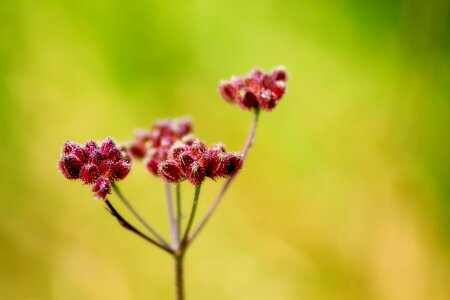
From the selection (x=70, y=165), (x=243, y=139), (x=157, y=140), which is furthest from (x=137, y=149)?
(x=243, y=139)

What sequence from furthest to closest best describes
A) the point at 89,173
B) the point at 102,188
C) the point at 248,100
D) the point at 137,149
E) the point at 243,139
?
the point at 243,139 < the point at 137,149 < the point at 248,100 < the point at 89,173 < the point at 102,188

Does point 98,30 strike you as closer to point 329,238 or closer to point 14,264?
point 14,264

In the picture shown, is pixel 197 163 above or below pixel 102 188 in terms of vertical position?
above

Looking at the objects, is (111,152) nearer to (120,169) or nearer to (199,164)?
(120,169)

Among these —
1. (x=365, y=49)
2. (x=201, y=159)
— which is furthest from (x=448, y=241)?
(x=201, y=159)

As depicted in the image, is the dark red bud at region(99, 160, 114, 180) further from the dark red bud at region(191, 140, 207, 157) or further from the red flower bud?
the red flower bud

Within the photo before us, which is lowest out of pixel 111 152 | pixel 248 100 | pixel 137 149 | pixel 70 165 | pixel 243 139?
pixel 70 165
